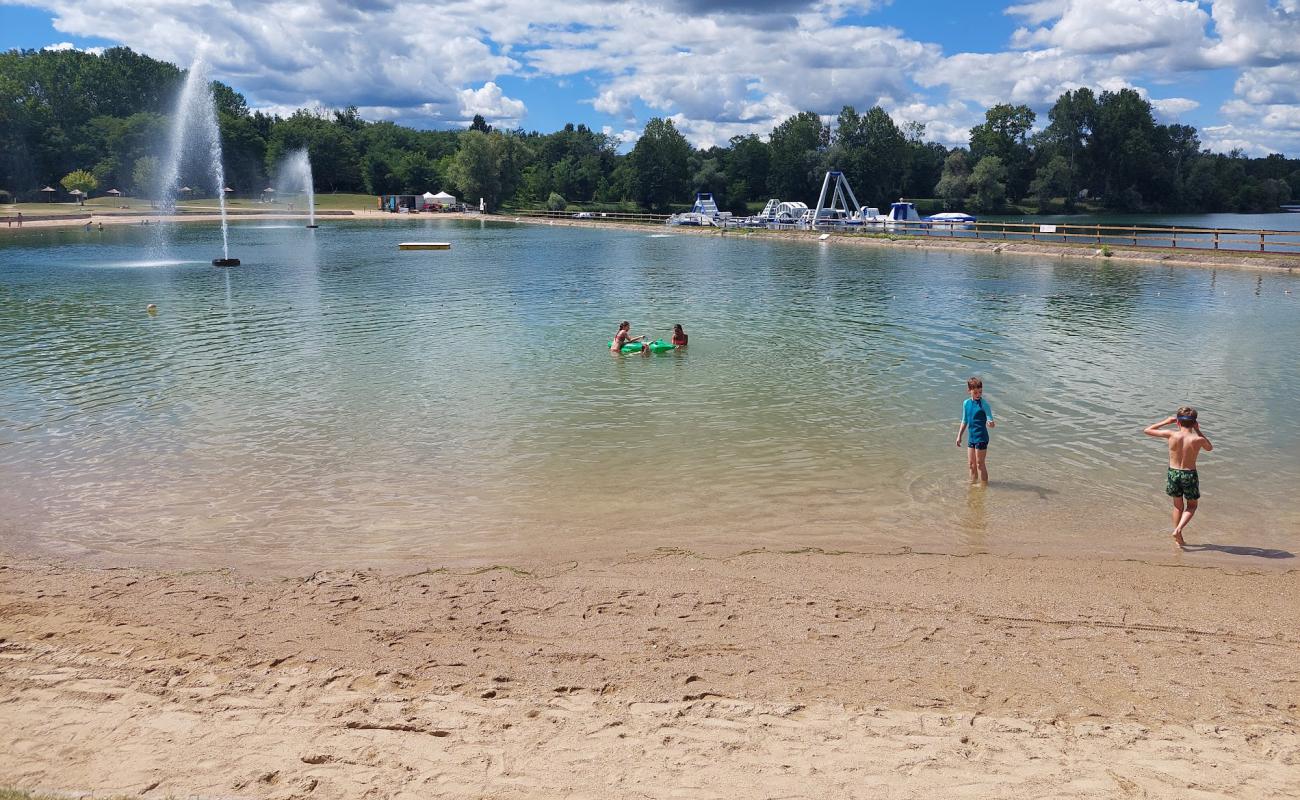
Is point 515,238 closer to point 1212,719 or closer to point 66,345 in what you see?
point 66,345

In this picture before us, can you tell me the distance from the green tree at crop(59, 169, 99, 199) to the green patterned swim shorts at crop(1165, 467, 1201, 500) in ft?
482

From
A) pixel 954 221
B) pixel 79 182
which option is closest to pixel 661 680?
pixel 954 221

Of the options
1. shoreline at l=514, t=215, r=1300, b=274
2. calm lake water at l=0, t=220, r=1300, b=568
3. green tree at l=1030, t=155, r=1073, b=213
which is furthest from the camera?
green tree at l=1030, t=155, r=1073, b=213

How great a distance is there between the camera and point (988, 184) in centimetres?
14600

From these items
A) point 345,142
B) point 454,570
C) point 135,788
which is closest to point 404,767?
point 135,788

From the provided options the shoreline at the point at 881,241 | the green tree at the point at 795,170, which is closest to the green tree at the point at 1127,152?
the green tree at the point at 795,170

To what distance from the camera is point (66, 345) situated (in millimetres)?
25828

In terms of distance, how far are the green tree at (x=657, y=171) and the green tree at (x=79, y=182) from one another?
8437 centimetres

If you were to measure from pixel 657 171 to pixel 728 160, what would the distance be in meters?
20.7

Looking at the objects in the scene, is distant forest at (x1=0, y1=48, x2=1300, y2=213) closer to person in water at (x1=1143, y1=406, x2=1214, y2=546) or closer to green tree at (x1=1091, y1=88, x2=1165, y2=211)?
green tree at (x1=1091, y1=88, x2=1165, y2=211)

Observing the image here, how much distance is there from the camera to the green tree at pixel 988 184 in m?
146

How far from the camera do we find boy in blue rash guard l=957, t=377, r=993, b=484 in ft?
44.0

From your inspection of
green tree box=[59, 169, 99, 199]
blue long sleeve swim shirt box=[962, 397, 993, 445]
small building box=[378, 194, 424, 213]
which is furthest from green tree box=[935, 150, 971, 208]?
blue long sleeve swim shirt box=[962, 397, 993, 445]

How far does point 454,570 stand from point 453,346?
16.8m
